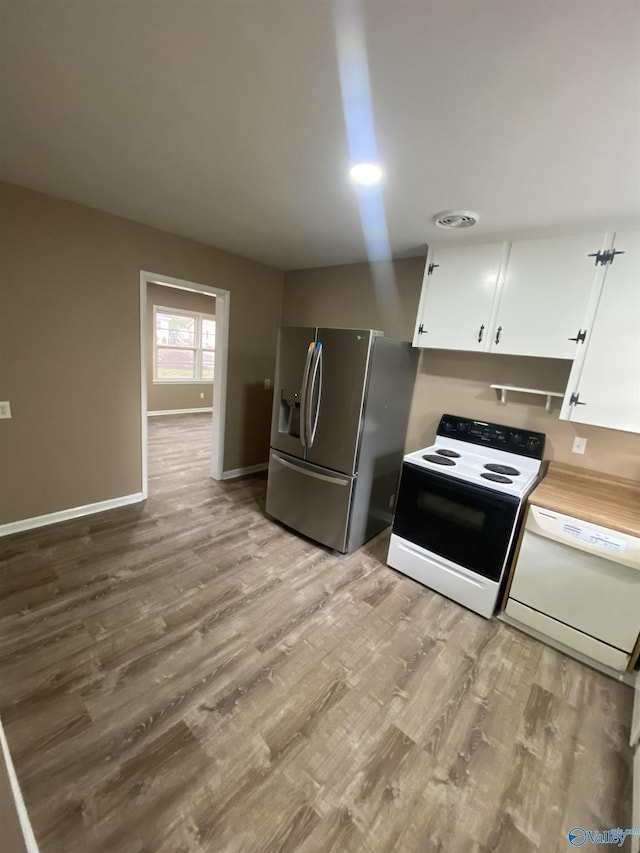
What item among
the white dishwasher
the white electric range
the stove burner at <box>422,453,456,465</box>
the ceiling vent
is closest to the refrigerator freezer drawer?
the white electric range

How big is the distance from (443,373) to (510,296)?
0.77m

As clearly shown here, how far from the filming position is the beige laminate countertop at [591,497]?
1667 mm

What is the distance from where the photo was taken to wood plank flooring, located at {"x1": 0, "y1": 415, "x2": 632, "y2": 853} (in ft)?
3.66

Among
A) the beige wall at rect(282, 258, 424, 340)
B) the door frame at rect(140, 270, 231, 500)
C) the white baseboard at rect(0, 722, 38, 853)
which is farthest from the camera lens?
the beige wall at rect(282, 258, 424, 340)

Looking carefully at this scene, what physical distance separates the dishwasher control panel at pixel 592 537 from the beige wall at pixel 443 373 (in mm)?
664

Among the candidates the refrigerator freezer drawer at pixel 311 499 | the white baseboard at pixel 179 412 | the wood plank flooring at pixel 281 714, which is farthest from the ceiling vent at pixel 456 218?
the white baseboard at pixel 179 412

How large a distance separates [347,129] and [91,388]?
2.51 meters

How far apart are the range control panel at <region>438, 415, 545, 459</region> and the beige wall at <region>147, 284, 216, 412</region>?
5.48 metres

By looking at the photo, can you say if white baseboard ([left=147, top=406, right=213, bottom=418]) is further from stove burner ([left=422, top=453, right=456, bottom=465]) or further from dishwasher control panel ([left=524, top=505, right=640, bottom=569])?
dishwasher control panel ([left=524, top=505, right=640, bottom=569])

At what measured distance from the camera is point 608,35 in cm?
84

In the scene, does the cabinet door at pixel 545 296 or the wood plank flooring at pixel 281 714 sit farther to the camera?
the cabinet door at pixel 545 296

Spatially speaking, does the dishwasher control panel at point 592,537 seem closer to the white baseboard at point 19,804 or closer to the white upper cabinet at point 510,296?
the white upper cabinet at point 510,296

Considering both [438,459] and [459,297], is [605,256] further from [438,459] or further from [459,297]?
[438,459]

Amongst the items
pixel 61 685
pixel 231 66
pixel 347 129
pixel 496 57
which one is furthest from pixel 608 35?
pixel 61 685
